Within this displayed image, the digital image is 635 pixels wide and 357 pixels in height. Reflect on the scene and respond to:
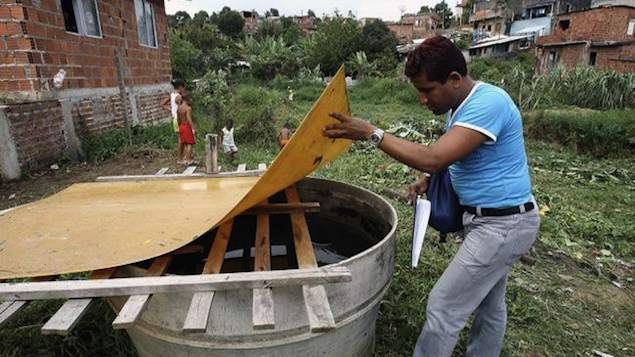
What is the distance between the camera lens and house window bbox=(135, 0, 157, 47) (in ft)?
27.6

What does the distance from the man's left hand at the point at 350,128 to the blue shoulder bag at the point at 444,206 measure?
0.58 meters

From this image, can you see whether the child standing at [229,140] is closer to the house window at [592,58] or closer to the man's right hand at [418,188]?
the man's right hand at [418,188]

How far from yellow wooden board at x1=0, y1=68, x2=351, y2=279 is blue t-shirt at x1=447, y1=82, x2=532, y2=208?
2.19 ft

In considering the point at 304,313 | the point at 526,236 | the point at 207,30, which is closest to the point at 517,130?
the point at 526,236

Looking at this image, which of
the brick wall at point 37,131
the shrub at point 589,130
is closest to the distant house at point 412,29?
the shrub at point 589,130

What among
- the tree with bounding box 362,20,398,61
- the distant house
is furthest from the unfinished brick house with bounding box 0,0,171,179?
the distant house

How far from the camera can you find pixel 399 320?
2736mm

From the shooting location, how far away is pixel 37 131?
17.7ft

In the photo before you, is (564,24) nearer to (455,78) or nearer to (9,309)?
(455,78)

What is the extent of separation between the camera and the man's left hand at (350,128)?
5.65 ft

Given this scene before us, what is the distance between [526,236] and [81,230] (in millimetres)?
2309

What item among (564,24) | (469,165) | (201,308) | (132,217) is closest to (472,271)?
(469,165)

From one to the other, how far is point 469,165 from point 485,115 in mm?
287

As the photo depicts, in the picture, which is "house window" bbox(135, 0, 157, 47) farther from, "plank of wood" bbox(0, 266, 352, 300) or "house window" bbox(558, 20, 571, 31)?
"house window" bbox(558, 20, 571, 31)
